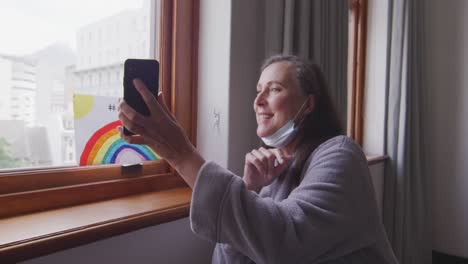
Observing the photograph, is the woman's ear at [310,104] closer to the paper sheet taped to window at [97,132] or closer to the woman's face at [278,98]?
the woman's face at [278,98]

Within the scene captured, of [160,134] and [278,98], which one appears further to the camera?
[278,98]

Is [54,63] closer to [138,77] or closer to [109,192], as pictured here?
[109,192]

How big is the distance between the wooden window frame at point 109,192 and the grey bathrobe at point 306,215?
0.98 ft

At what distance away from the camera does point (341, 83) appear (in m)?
1.61

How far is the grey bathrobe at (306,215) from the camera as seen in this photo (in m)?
0.59

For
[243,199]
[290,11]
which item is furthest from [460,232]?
[243,199]

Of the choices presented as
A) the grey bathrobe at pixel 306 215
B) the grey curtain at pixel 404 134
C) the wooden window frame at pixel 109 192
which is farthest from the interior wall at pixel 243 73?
the grey curtain at pixel 404 134

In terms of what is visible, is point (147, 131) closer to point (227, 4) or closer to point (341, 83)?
point (227, 4)

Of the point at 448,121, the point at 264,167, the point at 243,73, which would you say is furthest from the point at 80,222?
the point at 448,121

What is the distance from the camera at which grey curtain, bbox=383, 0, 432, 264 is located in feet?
7.66

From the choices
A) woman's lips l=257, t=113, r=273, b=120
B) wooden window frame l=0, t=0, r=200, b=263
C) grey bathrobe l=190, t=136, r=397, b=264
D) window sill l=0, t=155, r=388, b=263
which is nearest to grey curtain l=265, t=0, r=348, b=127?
wooden window frame l=0, t=0, r=200, b=263

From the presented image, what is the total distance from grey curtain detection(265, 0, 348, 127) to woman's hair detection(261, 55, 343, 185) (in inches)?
11.1

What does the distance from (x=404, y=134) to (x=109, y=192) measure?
2041 millimetres

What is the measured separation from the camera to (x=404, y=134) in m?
2.34
